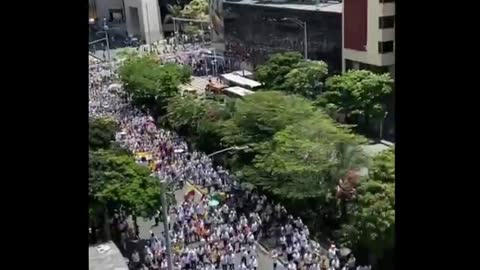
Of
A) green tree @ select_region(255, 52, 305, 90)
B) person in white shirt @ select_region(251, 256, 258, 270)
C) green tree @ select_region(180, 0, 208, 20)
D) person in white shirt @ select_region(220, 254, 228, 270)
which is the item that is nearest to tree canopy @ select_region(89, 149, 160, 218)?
person in white shirt @ select_region(220, 254, 228, 270)

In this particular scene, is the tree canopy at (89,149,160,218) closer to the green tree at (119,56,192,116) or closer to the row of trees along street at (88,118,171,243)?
the row of trees along street at (88,118,171,243)

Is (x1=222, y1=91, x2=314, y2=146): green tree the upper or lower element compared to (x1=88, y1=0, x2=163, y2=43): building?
lower

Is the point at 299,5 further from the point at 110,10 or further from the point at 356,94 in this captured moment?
the point at 110,10

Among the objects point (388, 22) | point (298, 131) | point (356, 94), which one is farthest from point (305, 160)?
point (388, 22)

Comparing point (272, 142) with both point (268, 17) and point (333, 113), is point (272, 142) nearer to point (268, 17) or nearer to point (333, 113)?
point (333, 113)

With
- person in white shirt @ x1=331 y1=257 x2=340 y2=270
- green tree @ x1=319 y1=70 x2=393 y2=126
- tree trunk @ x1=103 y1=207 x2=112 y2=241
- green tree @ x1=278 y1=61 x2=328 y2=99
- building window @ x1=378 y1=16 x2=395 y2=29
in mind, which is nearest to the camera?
building window @ x1=378 y1=16 x2=395 y2=29

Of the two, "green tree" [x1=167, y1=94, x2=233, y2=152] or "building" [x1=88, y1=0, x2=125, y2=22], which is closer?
"building" [x1=88, y1=0, x2=125, y2=22]
